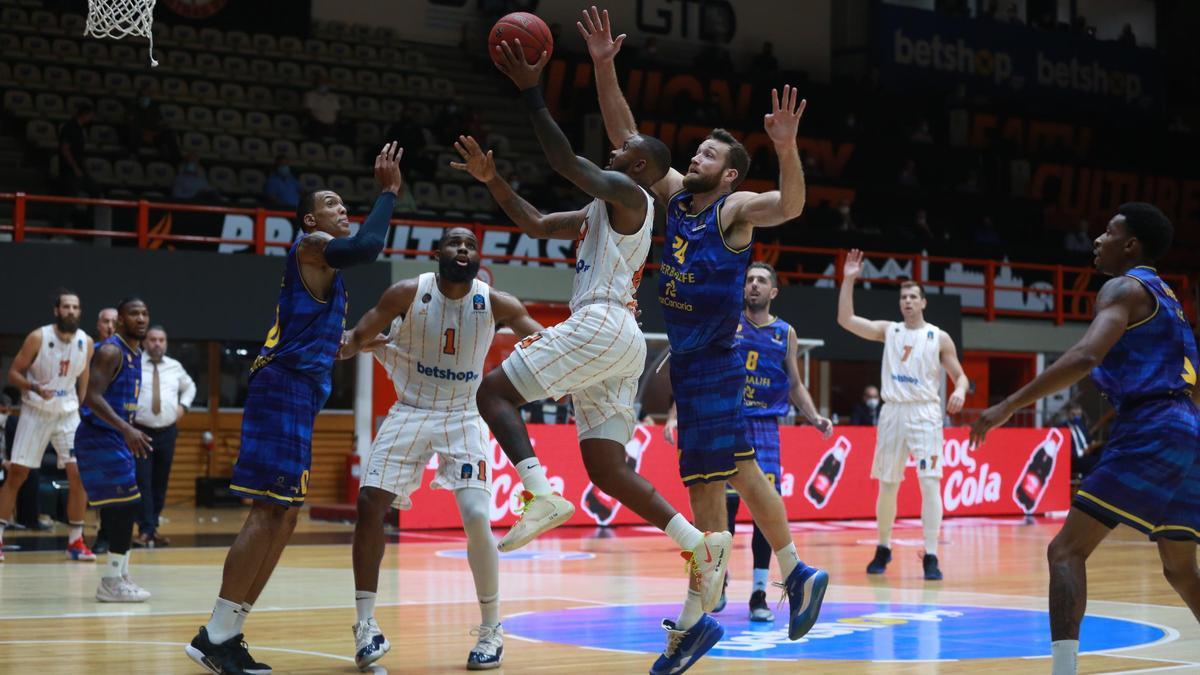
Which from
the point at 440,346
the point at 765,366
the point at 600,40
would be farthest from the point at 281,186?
the point at 600,40

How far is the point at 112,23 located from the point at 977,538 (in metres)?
10.5

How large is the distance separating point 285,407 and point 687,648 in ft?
6.66

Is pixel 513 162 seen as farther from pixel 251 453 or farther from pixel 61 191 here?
pixel 251 453

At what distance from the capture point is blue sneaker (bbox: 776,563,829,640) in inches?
241

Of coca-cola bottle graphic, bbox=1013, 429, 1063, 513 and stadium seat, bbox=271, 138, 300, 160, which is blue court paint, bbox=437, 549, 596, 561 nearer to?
coca-cola bottle graphic, bbox=1013, 429, 1063, 513

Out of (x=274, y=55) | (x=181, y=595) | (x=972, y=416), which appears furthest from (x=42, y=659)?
(x=274, y=55)

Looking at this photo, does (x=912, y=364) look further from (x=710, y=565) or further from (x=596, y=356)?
(x=596, y=356)

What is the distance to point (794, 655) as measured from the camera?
6918 millimetres

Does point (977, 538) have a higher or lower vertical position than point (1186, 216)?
lower

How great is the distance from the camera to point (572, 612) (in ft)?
28.3

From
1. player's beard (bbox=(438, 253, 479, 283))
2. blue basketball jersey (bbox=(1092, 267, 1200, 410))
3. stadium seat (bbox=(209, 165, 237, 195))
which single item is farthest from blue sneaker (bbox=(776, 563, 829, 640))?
stadium seat (bbox=(209, 165, 237, 195))

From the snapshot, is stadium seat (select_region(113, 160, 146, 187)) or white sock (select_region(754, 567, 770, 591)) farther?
stadium seat (select_region(113, 160, 146, 187))

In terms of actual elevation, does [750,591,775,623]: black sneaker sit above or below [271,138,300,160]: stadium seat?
below

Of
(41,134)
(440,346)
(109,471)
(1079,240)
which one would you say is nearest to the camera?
(440,346)
